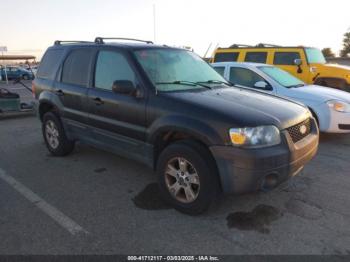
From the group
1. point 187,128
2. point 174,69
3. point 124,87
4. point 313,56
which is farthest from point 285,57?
point 187,128

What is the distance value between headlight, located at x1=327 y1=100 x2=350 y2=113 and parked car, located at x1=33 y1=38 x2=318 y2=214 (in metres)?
2.60

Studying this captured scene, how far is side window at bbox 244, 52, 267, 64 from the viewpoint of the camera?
10023 mm

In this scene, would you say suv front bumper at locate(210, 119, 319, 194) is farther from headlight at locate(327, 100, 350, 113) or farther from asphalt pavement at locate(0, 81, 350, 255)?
headlight at locate(327, 100, 350, 113)

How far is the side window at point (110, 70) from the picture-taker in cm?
397

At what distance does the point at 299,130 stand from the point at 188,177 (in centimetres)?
131

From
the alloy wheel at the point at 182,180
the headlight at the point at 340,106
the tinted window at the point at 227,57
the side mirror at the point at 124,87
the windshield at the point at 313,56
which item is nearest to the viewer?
the alloy wheel at the point at 182,180

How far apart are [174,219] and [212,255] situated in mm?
704

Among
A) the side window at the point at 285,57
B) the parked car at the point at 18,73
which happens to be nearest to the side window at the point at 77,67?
the side window at the point at 285,57

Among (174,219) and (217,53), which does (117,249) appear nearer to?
(174,219)

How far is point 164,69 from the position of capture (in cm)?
405

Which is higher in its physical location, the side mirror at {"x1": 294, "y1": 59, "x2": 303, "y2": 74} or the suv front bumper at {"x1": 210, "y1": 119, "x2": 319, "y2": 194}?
the side mirror at {"x1": 294, "y1": 59, "x2": 303, "y2": 74}

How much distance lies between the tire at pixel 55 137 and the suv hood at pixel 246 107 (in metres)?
2.52

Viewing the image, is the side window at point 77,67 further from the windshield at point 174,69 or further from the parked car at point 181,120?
the windshield at point 174,69

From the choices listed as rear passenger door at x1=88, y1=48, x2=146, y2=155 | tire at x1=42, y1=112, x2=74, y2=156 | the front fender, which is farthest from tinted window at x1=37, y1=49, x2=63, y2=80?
the front fender
